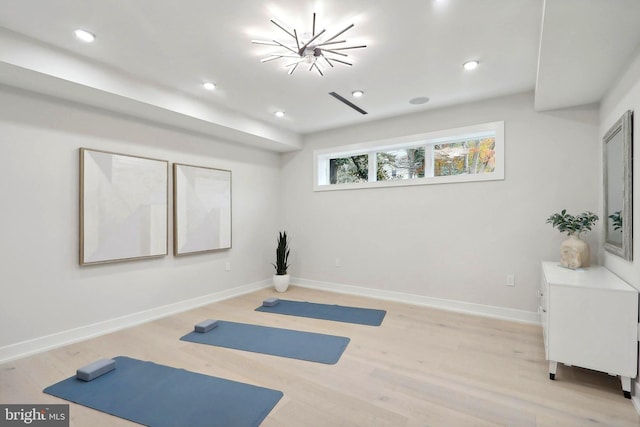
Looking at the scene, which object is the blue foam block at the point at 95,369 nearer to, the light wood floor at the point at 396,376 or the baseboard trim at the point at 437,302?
the light wood floor at the point at 396,376

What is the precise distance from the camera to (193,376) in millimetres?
2285

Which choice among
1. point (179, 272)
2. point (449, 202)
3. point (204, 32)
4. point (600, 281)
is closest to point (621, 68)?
point (600, 281)

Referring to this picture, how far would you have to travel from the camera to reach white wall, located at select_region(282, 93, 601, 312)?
10.6ft

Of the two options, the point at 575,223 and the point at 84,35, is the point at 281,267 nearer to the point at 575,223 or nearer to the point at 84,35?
the point at 84,35

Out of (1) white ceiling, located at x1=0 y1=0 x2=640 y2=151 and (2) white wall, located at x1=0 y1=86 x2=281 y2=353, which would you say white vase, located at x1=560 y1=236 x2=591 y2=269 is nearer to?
(1) white ceiling, located at x1=0 y1=0 x2=640 y2=151

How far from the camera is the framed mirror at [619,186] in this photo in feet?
6.85

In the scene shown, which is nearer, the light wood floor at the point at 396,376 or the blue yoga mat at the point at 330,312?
the light wood floor at the point at 396,376

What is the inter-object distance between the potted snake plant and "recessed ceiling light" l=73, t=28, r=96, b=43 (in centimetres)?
331

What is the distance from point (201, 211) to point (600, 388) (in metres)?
4.22

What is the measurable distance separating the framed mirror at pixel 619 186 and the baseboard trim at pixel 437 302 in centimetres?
118

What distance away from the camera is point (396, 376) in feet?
7.48

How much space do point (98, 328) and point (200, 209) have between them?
5.57 feet

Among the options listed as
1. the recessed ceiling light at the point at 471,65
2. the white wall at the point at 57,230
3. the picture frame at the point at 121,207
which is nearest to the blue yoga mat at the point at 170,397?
the white wall at the point at 57,230

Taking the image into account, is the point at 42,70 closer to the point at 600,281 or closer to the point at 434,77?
the point at 434,77
